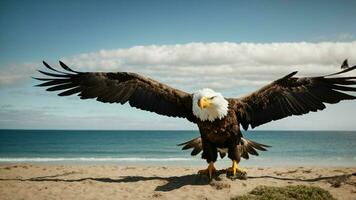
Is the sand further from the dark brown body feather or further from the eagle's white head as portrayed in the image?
the eagle's white head

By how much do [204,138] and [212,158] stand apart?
0.55 m

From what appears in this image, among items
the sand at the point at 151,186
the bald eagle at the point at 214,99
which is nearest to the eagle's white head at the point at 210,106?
the bald eagle at the point at 214,99

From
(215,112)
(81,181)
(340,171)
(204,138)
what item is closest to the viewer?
(215,112)

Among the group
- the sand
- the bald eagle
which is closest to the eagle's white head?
the bald eagle

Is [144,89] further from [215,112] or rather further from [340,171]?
[340,171]

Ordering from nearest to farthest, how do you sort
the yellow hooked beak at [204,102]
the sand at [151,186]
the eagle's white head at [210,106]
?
the yellow hooked beak at [204,102] < the eagle's white head at [210,106] < the sand at [151,186]

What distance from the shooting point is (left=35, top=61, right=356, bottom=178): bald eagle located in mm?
A: 7104

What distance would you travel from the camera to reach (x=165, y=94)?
787 centimetres

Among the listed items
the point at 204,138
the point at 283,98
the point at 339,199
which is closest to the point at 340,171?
the point at 339,199

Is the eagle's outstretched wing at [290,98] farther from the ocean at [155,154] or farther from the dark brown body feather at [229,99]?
the ocean at [155,154]

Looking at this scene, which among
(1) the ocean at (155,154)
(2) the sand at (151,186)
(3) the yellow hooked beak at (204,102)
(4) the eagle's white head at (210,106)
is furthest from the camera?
(1) the ocean at (155,154)

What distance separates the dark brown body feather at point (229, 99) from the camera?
7.23m

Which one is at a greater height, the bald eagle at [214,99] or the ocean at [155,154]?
the bald eagle at [214,99]

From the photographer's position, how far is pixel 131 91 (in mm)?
7949
